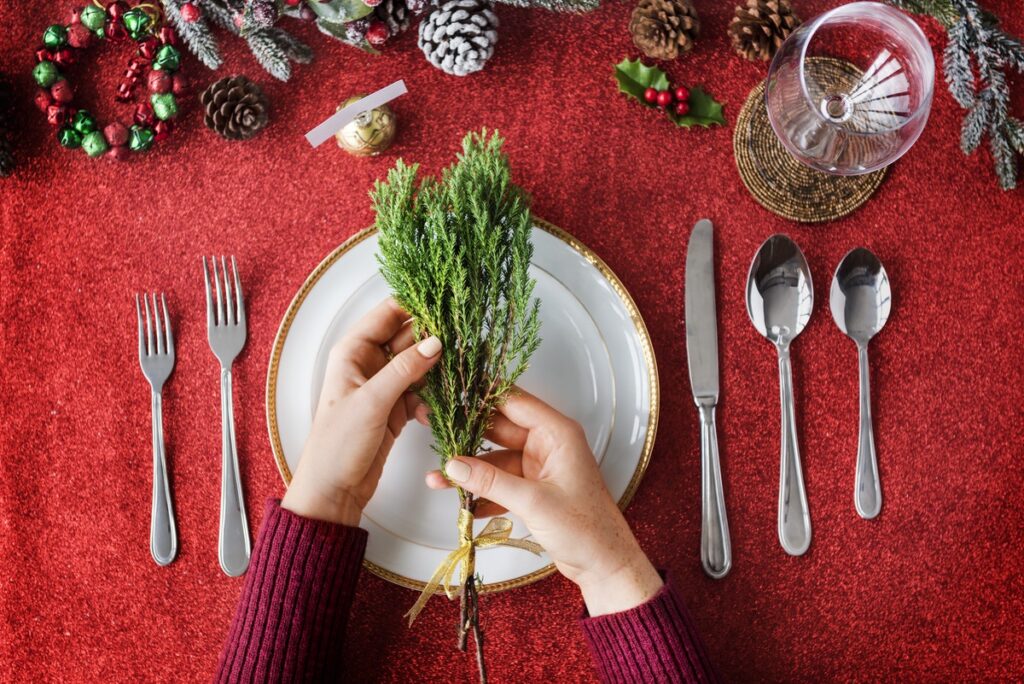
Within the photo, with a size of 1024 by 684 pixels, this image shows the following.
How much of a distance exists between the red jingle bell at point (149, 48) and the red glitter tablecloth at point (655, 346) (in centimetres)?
7

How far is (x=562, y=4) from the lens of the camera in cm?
112

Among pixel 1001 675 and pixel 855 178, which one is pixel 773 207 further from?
pixel 1001 675

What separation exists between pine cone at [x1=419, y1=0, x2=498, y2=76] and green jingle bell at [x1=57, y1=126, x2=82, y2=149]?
547 millimetres

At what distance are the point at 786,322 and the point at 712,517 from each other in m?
0.31

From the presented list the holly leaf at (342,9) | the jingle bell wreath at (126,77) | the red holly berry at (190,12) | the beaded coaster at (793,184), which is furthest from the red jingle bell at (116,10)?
the beaded coaster at (793,184)

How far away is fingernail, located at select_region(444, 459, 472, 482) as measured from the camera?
911 millimetres

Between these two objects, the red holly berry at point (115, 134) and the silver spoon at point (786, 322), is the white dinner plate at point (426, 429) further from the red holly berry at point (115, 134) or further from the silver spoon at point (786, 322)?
the red holly berry at point (115, 134)

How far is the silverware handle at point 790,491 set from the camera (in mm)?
1131

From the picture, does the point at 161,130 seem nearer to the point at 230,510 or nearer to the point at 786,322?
the point at 230,510

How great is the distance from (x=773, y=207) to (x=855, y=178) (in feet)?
0.44

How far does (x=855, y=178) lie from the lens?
Result: 1.16 metres

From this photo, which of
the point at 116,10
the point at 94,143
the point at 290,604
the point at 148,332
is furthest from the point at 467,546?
the point at 116,10

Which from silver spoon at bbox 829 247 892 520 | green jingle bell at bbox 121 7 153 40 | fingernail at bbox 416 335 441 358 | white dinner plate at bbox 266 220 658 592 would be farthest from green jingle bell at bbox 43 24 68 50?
silver spoon at bbox 829 247 892 520

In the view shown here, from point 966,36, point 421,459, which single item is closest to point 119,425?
point 421,459
